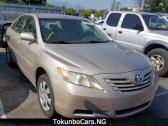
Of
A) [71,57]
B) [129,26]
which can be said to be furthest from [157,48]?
[71,57]

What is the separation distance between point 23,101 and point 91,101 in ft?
5.69

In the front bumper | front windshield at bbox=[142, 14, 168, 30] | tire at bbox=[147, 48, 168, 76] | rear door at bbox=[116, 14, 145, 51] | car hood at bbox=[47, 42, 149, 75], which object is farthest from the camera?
front windshield at bbox=[142, 14, 168, 30]

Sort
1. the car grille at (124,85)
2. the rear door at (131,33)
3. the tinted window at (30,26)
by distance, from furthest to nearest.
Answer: the rear door at (131,33), the tinted window at (30,26), the car grille at (124,85)

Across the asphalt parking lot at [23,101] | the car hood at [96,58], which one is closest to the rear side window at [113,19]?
the asphalt parking lot at [23,101]

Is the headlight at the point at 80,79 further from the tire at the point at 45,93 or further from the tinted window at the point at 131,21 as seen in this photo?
the tinted window at the point at 131,21

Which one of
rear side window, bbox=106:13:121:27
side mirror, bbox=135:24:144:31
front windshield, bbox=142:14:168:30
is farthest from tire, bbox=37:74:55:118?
rear side window, bbox=106:13:121:27

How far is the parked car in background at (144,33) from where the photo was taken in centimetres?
780

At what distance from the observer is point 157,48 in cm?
793

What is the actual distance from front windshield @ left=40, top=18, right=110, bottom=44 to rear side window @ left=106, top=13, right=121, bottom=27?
11.4 feet

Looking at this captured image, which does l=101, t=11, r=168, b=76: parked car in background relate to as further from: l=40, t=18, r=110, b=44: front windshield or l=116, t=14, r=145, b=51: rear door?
l=40, t=18, r=110, b=44: front windshield

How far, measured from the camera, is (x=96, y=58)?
14.9 ft

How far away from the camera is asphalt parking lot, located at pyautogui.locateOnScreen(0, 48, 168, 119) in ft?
15.5

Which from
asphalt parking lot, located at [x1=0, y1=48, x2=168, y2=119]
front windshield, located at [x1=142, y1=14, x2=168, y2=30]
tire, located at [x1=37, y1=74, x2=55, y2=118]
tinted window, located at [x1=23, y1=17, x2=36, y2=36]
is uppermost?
tinted window, located at [x1=23, y1=17, x2=36, y2=36]

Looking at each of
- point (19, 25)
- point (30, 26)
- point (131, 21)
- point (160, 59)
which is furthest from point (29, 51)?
point (131, 21)
